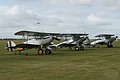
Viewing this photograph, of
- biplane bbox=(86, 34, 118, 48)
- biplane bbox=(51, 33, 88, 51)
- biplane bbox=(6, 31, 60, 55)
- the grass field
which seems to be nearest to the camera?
the grass field

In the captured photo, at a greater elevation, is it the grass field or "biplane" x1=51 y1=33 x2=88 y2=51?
"biplane" x1=51 y1=33 x2=88 y2=51

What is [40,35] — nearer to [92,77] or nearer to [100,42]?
[92,77]

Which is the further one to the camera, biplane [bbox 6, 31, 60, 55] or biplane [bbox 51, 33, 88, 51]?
biplane [bbox 51, 33, 88, 51]

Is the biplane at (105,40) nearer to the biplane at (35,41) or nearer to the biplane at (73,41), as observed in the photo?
the biplane at (73,41)

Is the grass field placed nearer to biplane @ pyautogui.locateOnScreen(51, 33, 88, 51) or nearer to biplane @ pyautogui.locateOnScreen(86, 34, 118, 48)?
biplane @ pyautogui.locateOnScreen(51, 33, 88, 51)

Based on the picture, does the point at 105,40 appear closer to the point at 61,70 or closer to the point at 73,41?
the point at 73,41

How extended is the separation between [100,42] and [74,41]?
Answer: 13.5m

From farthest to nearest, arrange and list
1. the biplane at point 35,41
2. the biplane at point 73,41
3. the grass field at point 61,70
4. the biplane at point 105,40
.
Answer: the biplane at point 105,40, the biplane at point 73,41, the biplane at point 35,41, the grass field at point 61,70

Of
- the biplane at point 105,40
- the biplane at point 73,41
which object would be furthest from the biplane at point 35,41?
the biplane at point 105,40

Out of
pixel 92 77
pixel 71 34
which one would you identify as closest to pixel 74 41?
pixel 71 34

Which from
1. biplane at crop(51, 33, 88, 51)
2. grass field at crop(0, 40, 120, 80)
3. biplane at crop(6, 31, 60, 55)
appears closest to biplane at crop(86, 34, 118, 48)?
biplane at crop(51, 33, 88, 51)

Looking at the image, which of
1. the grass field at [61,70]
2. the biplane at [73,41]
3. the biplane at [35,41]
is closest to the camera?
the grass field at [61,70]

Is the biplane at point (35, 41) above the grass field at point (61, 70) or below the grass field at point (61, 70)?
above

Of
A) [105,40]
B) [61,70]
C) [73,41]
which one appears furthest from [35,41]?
[105,40]
